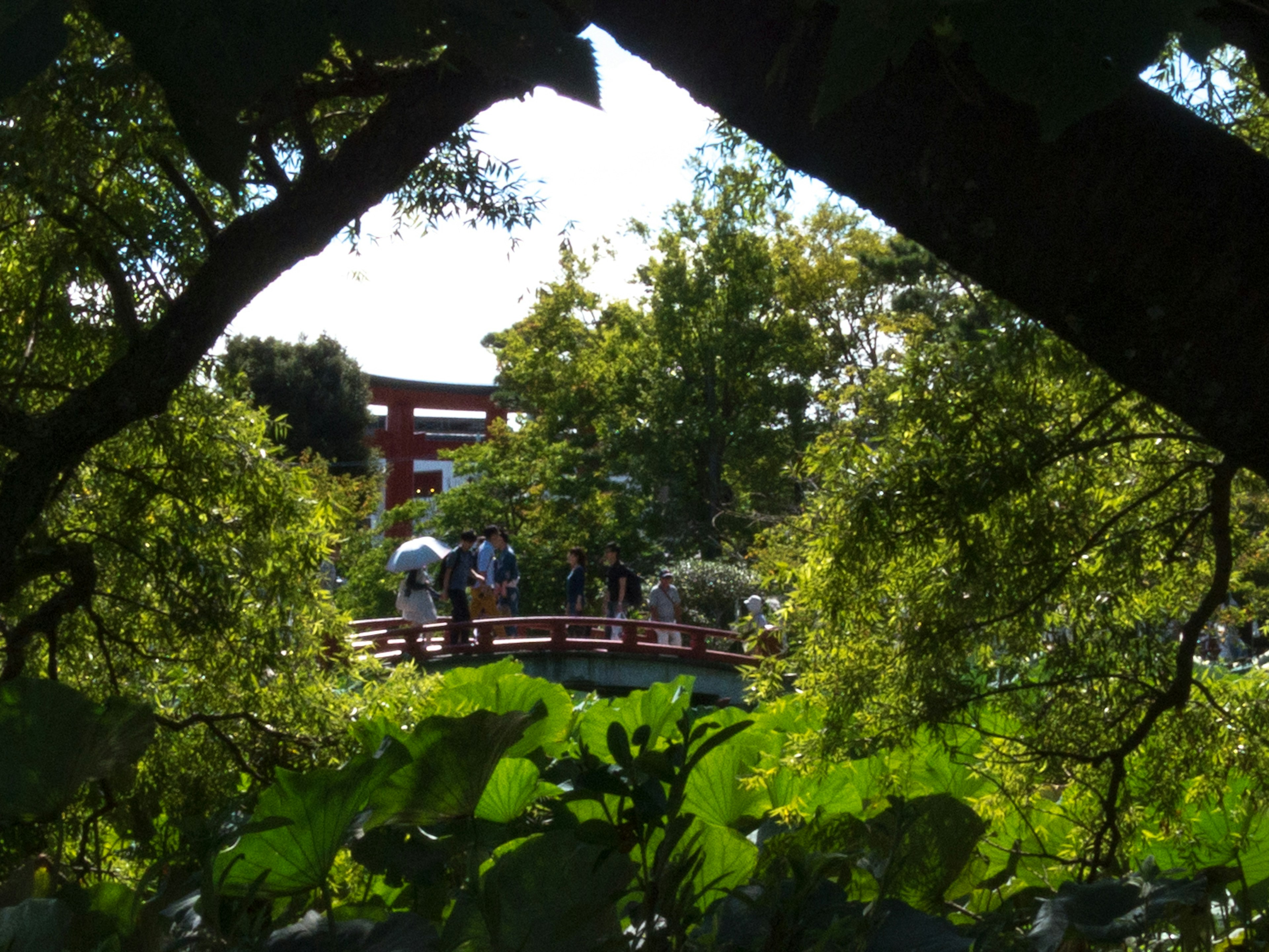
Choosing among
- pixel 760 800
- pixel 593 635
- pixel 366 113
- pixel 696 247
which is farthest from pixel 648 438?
pixel 760 800

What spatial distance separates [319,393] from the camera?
28.5 meters

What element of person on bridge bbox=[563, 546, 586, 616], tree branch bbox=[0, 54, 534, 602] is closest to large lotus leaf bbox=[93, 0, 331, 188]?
tree branch bbox=[0, 54, 534, 602]

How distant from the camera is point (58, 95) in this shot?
7.80 ft

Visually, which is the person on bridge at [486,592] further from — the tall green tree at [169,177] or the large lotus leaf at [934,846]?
the large lotus leaf at [934,846]

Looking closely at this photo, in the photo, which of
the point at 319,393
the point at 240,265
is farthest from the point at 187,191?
the point at 319,393

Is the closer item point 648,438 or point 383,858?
point 383,858

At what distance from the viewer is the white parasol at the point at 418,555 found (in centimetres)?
1266

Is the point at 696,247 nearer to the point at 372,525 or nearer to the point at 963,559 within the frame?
the point at 372,525

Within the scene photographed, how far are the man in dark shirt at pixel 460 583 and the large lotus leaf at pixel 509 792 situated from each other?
38.3ft

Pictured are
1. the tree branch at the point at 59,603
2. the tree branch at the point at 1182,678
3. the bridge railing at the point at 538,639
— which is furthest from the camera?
the bridge railing at the point at 538,639

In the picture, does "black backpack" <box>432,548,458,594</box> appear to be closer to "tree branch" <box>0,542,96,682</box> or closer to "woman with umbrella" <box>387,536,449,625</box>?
"woman with umbrella" <box>387,536,449,625</box>

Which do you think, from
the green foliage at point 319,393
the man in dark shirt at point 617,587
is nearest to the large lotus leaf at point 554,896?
the man in dark shirt at point 617,587

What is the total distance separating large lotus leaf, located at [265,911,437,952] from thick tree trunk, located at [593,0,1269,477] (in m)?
0.82

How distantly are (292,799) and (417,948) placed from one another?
23 cm
